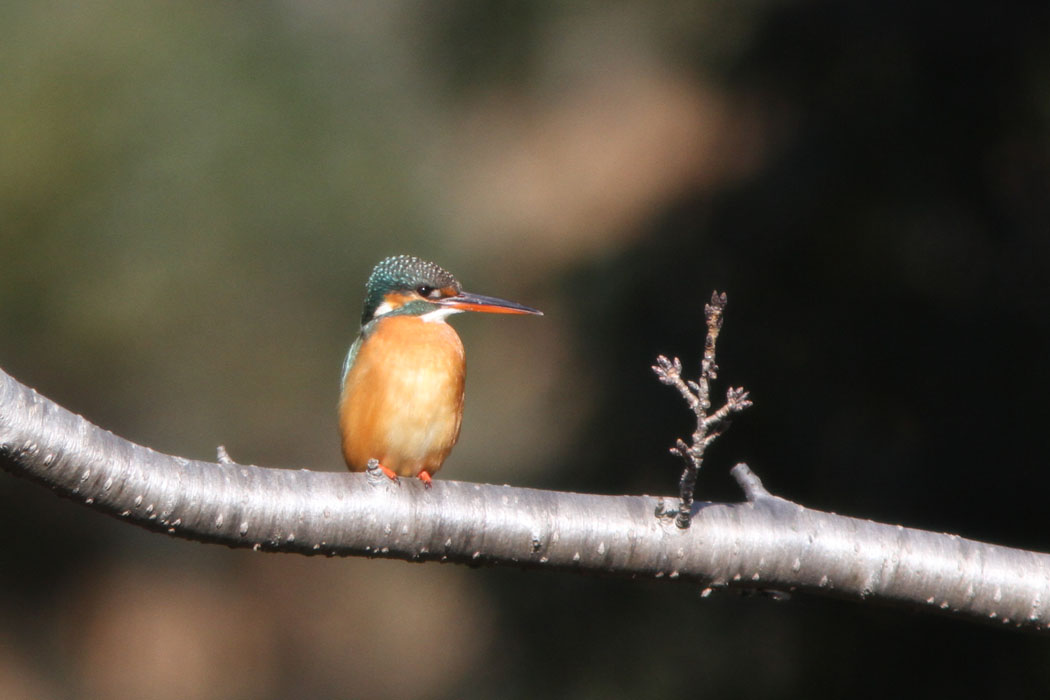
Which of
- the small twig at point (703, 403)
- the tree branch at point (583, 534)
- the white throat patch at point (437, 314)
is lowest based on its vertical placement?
the tree branch at point (583, 534)

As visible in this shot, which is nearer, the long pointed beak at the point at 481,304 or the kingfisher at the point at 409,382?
the kingfisher at the point at 409,382

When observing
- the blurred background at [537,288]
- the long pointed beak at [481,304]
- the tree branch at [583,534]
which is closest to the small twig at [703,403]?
the tree branch at [583,534]

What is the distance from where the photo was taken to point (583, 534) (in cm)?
203

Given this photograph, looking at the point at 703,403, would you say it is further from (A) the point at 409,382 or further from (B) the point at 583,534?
(A) the point at 409,382

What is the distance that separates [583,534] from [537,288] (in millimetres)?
3007

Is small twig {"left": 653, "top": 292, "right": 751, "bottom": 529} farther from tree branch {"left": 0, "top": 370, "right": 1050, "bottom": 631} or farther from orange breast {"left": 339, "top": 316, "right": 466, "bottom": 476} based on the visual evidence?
orange breast {"left": 339, "top": 316, "right": 466, "bottom": 476}

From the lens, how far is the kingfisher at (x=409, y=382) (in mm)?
2869

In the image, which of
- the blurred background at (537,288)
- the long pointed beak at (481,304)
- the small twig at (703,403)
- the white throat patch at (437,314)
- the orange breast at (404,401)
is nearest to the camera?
the small twig at (703,403)

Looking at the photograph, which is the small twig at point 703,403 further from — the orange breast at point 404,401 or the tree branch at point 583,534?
the orange breast at point 404,401

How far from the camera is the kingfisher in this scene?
2.87 m

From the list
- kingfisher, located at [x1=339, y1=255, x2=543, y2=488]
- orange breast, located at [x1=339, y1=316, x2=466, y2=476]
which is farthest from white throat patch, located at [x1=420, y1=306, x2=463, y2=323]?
orange breast, located at [x1=339, y1=316, x2=466, y2=476]

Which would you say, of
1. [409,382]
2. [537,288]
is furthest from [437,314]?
[537,288]

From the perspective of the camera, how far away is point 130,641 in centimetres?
687

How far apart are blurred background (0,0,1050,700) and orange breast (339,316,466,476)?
1.34 meters
